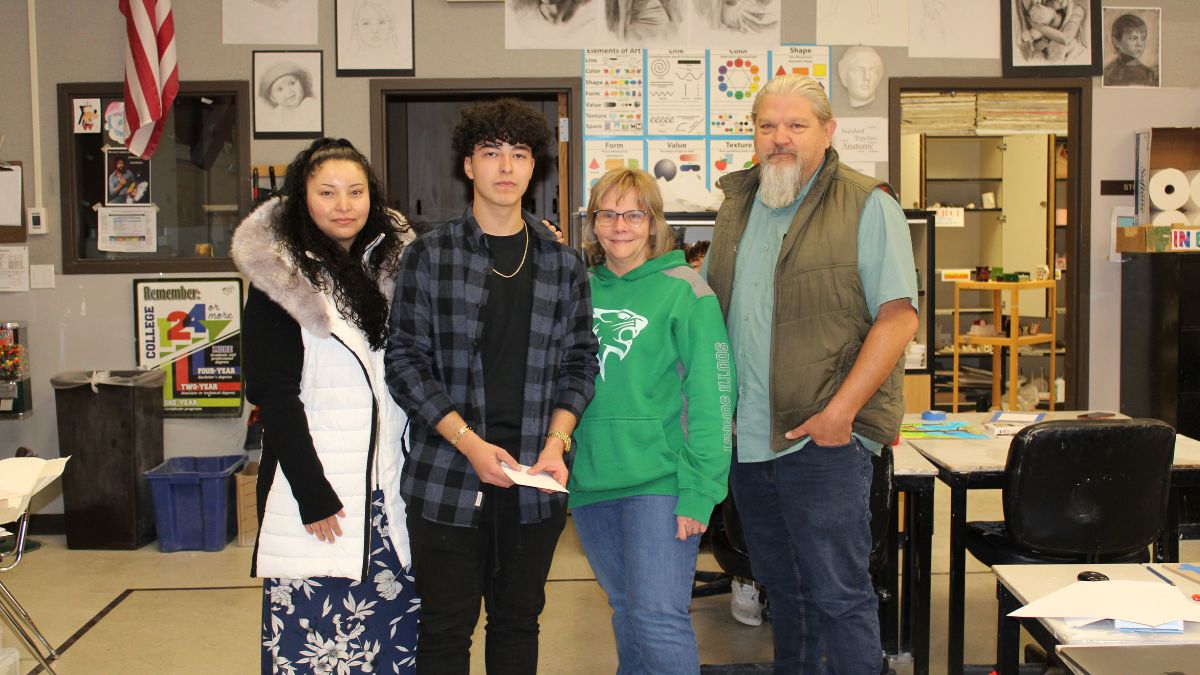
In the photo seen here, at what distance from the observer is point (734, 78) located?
5.02m

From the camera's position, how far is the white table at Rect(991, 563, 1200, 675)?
1494mm

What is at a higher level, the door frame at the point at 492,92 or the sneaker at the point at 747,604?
the door frame at the point at 492,92

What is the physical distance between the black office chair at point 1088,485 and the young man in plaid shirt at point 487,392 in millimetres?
1433

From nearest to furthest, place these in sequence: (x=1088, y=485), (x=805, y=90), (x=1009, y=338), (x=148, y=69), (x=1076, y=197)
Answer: (x=805, y=90) < (x=1088, y=485) < (x=148, y=69) < (x=1076, y=197) < (x=1009, y=338)

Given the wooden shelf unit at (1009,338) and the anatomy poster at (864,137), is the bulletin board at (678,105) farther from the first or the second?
the wooden shelf unit at (1009,338)

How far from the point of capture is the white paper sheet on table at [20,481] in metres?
2.81

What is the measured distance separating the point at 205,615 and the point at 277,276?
2.30 m

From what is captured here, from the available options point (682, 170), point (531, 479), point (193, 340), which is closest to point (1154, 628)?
point (531, 479)

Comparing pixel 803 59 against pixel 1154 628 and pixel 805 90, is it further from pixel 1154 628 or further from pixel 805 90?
pixel 1154 628

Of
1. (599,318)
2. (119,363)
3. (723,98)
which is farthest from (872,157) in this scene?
(119,363)

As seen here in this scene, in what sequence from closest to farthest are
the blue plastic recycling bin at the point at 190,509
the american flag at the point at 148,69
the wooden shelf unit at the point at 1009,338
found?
the blue plastic recycling bin at the point at 190,509, the american flag at the point at 148,69, the wooden shelf unit at the point at 1009,338

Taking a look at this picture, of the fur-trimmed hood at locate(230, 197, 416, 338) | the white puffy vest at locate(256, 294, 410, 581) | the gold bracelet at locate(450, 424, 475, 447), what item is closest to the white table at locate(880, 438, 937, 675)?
the gold bracelet at locate(450, 424, 475, 447)

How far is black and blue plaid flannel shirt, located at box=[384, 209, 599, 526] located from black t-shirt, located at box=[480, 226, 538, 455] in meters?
0.02

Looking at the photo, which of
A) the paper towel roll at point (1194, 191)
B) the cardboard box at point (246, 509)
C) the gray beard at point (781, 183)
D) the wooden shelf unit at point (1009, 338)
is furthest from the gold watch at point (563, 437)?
the wooden shelf unit at point (1009, 338)
